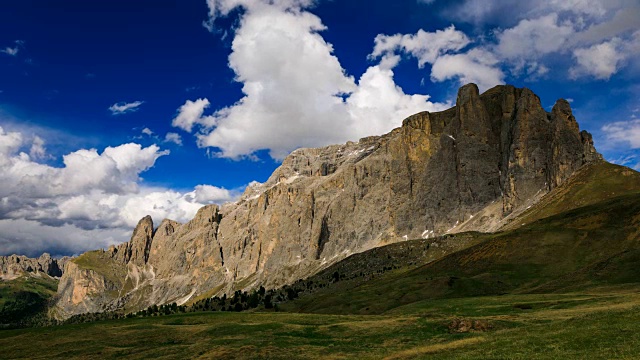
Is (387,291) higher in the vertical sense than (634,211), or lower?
lower

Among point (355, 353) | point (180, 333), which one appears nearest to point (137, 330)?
point (180, 333)

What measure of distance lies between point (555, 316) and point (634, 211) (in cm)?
10808

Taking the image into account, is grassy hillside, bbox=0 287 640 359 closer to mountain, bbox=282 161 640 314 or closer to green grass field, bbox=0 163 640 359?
green grass field, bbox=0 163 640 359

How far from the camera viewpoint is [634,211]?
134000 mm

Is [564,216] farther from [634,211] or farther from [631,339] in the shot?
[631,339]

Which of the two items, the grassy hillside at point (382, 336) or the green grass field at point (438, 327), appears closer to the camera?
the grassy hillside at point (382, 336)

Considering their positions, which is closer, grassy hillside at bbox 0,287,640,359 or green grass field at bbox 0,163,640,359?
grassy hillside at bbox 0,287,640,359

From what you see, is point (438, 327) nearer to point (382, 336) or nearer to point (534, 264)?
point (382, 336)

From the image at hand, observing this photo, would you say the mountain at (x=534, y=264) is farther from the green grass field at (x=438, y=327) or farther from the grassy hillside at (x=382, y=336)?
the grassy hillside at (x=382, y=336)

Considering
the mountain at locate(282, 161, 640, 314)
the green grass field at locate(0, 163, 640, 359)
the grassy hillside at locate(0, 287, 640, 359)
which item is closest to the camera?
the grassy hillside at locate(0, 287, 640, 359)

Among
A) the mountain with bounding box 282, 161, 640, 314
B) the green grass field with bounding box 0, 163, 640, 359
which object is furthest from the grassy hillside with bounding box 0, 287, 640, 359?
the mountain with bounding box 282, 161, 640, 314

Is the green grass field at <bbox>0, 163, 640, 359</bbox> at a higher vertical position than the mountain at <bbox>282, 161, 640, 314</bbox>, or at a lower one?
lower

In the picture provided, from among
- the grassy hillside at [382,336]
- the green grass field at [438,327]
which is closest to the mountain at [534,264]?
the green grass field at [438,327]

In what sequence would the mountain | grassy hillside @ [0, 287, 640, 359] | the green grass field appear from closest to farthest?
1. grassy hillside @ [0, 287, 640, 359]
2. the green grass field
3. the mountain
